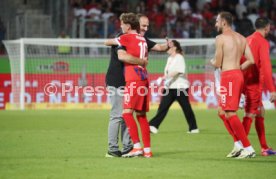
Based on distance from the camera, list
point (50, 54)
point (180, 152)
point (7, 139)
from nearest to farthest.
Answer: point (180, 152) → point (7, 139) → point (50, 54)

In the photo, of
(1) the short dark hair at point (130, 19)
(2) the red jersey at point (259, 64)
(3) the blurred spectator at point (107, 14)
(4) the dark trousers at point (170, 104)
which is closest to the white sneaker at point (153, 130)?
(4) the dark trousers at point (170, 104)

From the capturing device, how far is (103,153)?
43.8 ft

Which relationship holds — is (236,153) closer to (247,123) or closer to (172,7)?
(247,123)

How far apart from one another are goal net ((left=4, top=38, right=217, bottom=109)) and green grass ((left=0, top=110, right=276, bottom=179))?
556 cm

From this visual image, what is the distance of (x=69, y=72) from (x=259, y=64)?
630 inches

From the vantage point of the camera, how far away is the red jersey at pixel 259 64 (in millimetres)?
12961

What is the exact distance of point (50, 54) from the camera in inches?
1121

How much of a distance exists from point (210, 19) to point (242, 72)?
20.7 metres

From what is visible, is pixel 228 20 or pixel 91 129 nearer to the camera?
pixel 228 20

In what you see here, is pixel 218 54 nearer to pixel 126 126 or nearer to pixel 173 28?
pixel 126 126

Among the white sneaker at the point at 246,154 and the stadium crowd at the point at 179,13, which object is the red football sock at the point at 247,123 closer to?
the white sneaker at the point at 246,154

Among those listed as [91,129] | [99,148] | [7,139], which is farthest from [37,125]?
[99,148]

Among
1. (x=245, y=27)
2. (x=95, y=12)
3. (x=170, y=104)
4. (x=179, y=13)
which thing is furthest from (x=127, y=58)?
(x=179, y=13)

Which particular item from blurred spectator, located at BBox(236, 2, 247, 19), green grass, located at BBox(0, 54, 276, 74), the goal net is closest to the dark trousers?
the goal net
